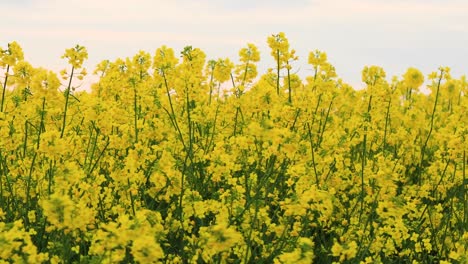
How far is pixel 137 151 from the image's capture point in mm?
4355

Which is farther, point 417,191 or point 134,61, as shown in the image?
point 134,61

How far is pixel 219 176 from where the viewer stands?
169 inches

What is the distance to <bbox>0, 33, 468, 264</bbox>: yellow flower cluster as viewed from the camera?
11.5 ft

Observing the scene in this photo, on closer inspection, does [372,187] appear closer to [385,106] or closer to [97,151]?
[385,106]

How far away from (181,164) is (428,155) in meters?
3.59

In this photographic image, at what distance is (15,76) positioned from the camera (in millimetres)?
4875

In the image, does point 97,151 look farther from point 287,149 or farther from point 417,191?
point 417,191

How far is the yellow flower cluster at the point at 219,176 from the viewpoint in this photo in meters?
3.51

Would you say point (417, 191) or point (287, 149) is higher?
point (287, 149)

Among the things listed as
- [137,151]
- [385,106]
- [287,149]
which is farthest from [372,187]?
[137,151]

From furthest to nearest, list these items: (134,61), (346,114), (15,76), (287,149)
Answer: (346,114) < (134,61) < (15,76) < (287,149)

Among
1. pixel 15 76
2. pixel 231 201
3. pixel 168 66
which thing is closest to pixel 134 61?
pixel 168 66

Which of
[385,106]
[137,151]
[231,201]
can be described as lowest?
[231,201]

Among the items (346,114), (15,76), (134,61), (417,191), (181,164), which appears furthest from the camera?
(346,114)
